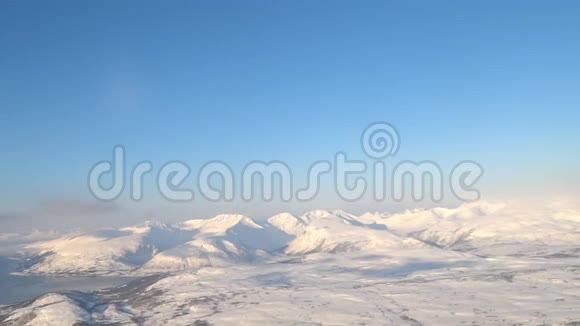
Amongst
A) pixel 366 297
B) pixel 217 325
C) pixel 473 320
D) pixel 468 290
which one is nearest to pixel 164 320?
pixel 217 325

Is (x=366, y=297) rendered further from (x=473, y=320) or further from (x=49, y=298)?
(x=49, y=298)

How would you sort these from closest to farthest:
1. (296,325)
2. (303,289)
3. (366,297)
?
(296,325)
(366,297)
(303,289)

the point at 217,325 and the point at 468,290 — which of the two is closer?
the point at 217,325

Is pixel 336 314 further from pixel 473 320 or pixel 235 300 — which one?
pixel 235 300

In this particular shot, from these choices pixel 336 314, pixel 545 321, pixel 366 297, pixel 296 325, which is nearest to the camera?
pixel 545 321

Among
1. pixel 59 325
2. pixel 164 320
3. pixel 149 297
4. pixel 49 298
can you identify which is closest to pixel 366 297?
pixel 164 320

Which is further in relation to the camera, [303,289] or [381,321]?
[303,289]

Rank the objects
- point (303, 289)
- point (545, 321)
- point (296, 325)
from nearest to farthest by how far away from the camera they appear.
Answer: point (545, 321) < point (296, 325) < point (303, 289)

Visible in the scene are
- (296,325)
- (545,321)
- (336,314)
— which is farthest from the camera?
(336,314)
